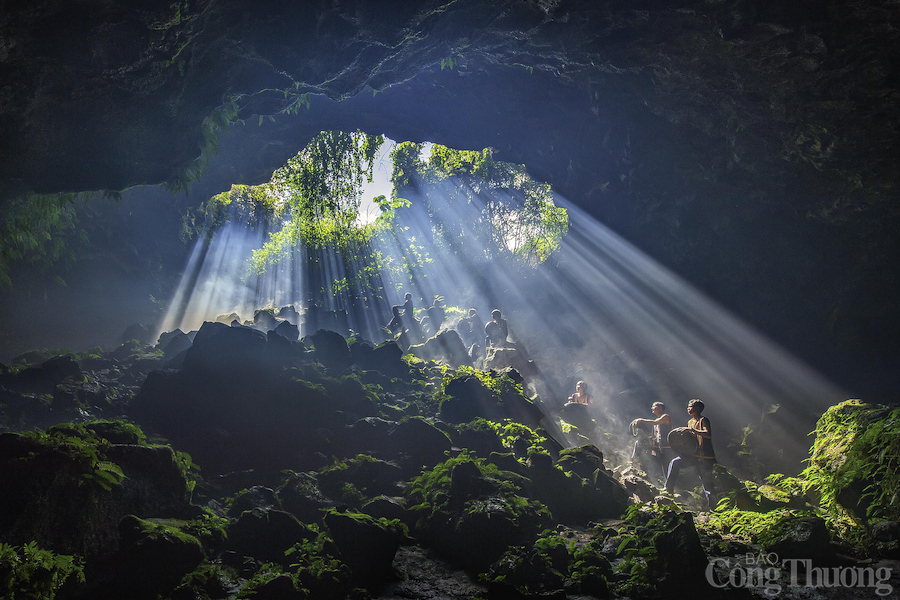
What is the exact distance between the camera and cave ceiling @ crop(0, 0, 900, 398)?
7852mm

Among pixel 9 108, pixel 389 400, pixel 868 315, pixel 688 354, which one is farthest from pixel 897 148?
pixel 9 108

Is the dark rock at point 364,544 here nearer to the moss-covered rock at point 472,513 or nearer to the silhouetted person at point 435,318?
the moss-covered rock at point 472,513

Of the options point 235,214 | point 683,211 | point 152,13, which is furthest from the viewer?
point 235,214

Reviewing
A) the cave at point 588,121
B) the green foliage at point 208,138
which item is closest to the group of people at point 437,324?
the cave at point 588,121

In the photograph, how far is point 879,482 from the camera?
248 inches

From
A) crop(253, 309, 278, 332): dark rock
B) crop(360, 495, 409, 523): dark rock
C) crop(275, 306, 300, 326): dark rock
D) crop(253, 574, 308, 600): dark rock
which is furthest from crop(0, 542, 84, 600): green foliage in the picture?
crop(275, 306, 300, 326): dark rock

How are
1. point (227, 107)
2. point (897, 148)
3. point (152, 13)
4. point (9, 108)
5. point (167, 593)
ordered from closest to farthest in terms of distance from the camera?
1. point (167, 593)
2. point (152, 13)
3. point (9, 108)
4. point (897, 148)
5. point (227, 107)

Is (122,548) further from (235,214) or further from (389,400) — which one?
(235,214)

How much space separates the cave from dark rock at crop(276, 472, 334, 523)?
169cm

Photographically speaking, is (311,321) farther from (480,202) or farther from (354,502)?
(354,502)

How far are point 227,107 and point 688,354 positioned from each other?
19450mm

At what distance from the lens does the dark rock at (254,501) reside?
6.38 meters

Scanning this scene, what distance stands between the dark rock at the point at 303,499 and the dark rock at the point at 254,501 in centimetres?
13

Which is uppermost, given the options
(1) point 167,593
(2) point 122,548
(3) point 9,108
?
(3) point 9,108
